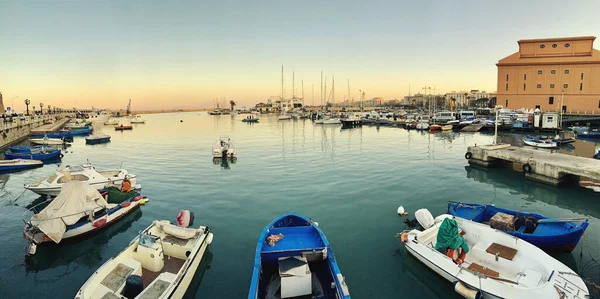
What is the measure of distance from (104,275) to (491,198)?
20.8m

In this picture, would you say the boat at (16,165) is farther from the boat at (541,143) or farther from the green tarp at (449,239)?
the boat at (541,143)

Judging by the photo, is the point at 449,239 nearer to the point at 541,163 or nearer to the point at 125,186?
the point at 541,163

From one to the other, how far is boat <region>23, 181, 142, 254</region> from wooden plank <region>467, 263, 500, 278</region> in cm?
1573

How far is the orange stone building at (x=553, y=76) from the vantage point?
2482 inches

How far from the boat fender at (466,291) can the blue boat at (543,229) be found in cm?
426

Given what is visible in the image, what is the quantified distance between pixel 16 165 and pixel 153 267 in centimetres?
2941

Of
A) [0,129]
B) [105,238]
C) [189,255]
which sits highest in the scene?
[0,129]

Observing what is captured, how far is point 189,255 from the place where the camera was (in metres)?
10.1

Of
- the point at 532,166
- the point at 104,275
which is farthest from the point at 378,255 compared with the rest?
the point at 532,166

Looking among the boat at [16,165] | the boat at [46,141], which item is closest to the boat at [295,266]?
the boat at [16,165]

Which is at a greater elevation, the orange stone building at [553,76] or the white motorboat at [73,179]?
the orange stone building at [553,76]

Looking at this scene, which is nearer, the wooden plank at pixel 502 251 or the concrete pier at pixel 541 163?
the wooden plank at pixel 502 251

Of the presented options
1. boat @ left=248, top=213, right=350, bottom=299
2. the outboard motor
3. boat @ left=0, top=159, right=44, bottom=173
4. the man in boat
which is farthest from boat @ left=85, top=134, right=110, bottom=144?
the outboard motor

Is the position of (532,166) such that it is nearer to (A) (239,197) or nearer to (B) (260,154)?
(A) (239,197)
